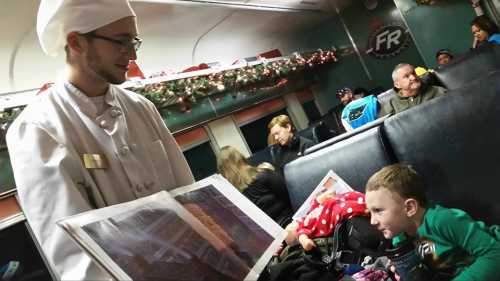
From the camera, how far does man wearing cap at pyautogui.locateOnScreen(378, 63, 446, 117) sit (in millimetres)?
4211

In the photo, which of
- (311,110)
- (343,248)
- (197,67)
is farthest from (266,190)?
(311,110)

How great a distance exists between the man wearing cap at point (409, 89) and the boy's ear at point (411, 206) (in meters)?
2.75

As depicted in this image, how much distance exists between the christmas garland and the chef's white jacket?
10.4 feet

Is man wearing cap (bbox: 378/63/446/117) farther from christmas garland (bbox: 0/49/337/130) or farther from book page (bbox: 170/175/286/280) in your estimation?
book page (bbox: 170/175/286/280)

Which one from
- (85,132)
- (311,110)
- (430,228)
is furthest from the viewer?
(311,110)

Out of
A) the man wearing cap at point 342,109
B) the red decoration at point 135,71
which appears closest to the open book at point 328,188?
the red decoration at point 135,71

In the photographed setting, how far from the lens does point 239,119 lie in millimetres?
7711

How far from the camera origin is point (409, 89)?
167 inches

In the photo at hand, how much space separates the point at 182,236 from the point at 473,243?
1.22m

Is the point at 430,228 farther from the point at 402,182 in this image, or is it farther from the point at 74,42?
the point at 74,42

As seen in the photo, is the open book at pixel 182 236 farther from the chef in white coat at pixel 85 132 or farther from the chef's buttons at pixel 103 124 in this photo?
the chef's buttons at pixel 103 124

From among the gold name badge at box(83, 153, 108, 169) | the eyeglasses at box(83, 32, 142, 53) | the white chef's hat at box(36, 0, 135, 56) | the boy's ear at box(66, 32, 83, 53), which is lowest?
the gold name badge at box(83, 153, 108, 169)

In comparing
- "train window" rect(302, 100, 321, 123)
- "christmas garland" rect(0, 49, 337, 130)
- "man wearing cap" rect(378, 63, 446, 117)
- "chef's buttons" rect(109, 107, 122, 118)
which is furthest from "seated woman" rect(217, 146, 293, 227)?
"train window" rect(302, 100, 321, 123)

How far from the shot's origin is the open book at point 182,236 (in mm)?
663
